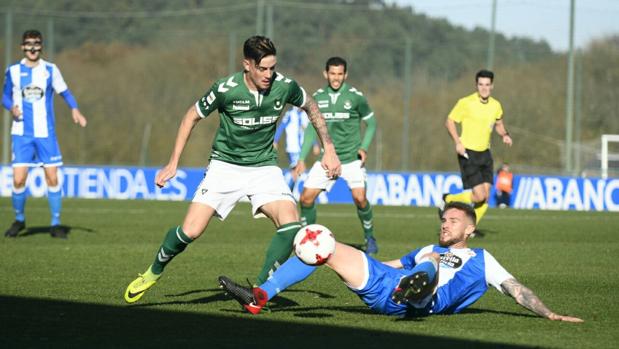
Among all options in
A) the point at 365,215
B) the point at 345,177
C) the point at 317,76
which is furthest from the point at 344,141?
the point at 317,76

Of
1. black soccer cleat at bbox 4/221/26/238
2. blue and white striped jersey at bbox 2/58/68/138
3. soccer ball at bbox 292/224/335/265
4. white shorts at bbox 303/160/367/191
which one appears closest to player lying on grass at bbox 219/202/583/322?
soccer ball at bbox 292/224/335/265

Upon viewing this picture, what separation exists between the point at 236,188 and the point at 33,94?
24.4ft

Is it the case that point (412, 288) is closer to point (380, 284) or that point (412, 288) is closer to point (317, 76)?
point (380, 284)

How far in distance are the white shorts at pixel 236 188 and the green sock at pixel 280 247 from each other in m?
0.27

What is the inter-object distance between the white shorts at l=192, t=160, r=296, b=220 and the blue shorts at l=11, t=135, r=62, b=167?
22.8 feet

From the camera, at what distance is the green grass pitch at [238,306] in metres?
7.12

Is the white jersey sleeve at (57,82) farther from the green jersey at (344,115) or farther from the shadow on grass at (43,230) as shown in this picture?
the green jersey at (344,115)

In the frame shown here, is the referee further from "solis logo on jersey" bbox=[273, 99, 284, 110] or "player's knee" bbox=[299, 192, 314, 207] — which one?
"solis logo on jersey" bbox=[273, 99, 284, 110]

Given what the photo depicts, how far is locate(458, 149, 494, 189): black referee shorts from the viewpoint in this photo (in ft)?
53.8

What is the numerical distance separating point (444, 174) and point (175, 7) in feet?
102

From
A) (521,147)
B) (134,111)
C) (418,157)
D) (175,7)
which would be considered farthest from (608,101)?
(175,7)

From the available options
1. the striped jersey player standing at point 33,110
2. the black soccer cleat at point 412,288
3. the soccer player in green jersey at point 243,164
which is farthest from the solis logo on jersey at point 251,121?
the striped jersey player standing at point 33,110

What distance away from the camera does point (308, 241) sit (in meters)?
7.59

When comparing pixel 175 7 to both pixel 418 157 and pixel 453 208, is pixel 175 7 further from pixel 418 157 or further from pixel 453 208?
pixel 453 208
